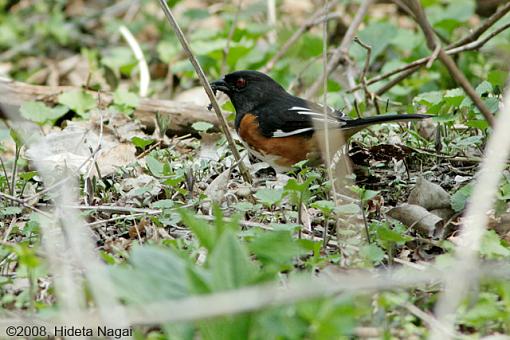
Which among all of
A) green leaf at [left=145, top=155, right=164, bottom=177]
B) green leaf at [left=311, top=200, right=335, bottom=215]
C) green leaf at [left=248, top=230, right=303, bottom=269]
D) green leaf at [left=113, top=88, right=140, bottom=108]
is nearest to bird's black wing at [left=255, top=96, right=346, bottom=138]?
green leaf at [left=113, top=88, right=140, bottom=108]

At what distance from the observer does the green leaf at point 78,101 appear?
4562 millimetres

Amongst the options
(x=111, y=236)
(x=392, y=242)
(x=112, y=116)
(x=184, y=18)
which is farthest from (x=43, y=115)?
(x=184, y=18)

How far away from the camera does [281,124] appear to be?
4.05m

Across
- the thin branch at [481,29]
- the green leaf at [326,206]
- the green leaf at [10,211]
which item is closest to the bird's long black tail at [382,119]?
the green leaf at [326,206]

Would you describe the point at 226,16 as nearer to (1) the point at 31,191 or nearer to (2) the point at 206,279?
(1) the point at 31,191

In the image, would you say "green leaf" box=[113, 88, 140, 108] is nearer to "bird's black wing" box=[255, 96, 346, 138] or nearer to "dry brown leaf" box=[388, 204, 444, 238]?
"bird's black wing" box=[255, 96, 346, 138]

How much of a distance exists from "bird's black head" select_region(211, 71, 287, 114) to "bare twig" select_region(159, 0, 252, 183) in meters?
0.93

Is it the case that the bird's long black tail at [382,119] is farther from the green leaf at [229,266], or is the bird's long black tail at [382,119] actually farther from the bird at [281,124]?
the green leaf at [229,266]

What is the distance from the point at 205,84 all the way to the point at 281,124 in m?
0.89

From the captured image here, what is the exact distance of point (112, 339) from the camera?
213 cm

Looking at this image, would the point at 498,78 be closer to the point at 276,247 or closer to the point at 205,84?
the point at 205,84

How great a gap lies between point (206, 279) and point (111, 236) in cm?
120

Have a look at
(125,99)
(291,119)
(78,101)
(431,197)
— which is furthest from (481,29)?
(78,101)

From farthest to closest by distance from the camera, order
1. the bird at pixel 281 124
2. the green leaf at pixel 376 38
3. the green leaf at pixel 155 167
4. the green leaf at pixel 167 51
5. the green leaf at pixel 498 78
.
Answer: the green leaf at pixel 167 51, the green leaf at pixel 376 38, the bird at pixel 281 124, the green leaf at pixel 498 78, the green leaf at pixel 155 167
